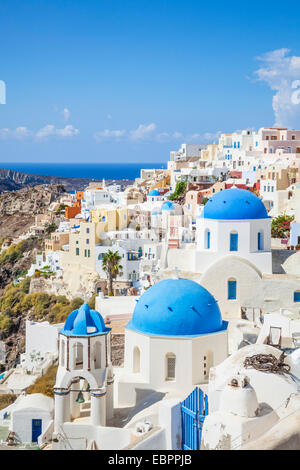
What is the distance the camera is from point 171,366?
11266 millimetres

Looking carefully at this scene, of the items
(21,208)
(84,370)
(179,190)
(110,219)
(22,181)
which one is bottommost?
(84,370)

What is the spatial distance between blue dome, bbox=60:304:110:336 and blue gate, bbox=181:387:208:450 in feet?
8.43

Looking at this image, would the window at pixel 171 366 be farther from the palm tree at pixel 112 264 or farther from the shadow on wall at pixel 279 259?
the palm tree at pixel 112 264

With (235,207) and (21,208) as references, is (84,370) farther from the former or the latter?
(21,208)

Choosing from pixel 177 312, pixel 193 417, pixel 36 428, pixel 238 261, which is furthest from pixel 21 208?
pixel 193 417

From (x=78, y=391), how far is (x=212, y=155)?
41.8 meters

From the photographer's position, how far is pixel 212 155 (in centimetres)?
5075

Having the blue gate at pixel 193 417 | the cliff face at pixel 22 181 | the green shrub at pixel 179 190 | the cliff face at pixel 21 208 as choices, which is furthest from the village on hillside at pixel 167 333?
the cliff face at pixel 22 181

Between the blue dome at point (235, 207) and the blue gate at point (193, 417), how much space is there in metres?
8.42

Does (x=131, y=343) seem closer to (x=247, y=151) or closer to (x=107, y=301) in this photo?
(x=107, y=301)

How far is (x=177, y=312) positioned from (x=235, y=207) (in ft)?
20.5

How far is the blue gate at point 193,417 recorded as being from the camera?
8680 mm
